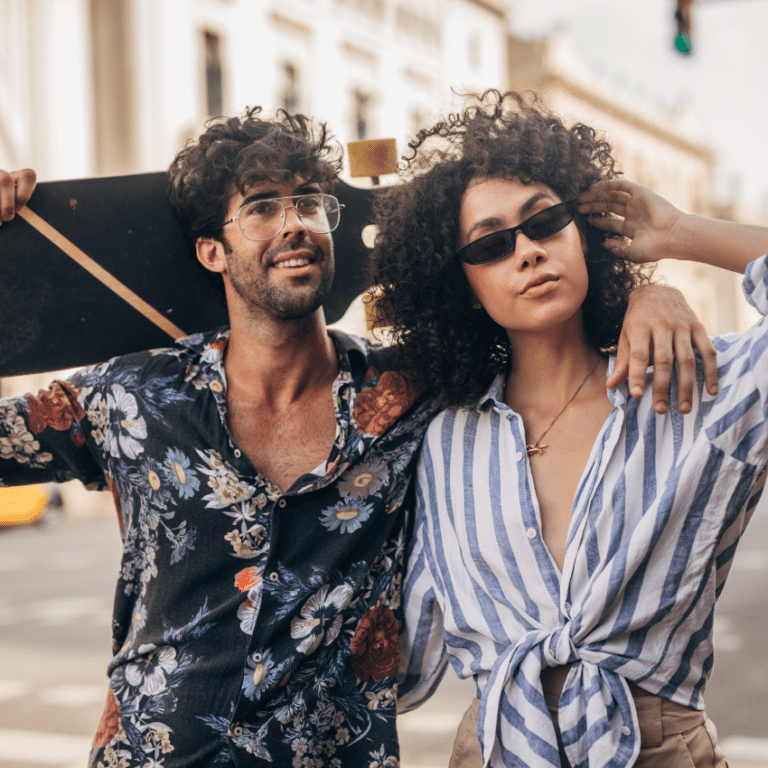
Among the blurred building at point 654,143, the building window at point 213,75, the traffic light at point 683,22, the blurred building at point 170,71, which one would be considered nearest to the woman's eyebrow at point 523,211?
the traffic light at point 683,22

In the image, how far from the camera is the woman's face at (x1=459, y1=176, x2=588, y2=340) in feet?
7.33

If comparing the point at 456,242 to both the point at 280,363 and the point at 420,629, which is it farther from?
the point at 420,629

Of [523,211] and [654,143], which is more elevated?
[654,143]

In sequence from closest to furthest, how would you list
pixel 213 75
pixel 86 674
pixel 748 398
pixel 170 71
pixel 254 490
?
pixel 748 398 → pixel 254 490 → pixel 86 674 → pixel 170 71 → pixel 213 75

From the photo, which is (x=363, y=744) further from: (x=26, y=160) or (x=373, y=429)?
(x=26, y=160)

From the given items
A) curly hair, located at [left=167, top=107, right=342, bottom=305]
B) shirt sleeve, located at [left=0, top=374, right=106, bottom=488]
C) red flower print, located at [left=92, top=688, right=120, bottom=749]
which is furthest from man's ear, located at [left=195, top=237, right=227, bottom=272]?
red flower print, located at [left=92, top=688, right=120, bottom=749]

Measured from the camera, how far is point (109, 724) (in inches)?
96.5

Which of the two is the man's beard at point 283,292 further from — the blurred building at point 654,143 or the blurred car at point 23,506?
the blurred building at point 654,143

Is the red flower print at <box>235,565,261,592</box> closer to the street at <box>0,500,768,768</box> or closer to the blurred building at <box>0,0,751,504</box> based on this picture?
the street at <box>0,500,768,768</box>

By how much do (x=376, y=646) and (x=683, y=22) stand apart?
500cm

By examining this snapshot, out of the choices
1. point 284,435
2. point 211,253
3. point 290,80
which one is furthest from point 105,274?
point 290,80

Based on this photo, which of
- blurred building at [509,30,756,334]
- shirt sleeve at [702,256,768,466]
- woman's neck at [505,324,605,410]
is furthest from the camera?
blurred building at [509,30,756,334]

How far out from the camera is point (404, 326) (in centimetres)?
270

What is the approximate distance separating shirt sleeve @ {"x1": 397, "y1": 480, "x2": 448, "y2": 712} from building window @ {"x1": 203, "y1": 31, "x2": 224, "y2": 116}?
2003cm
